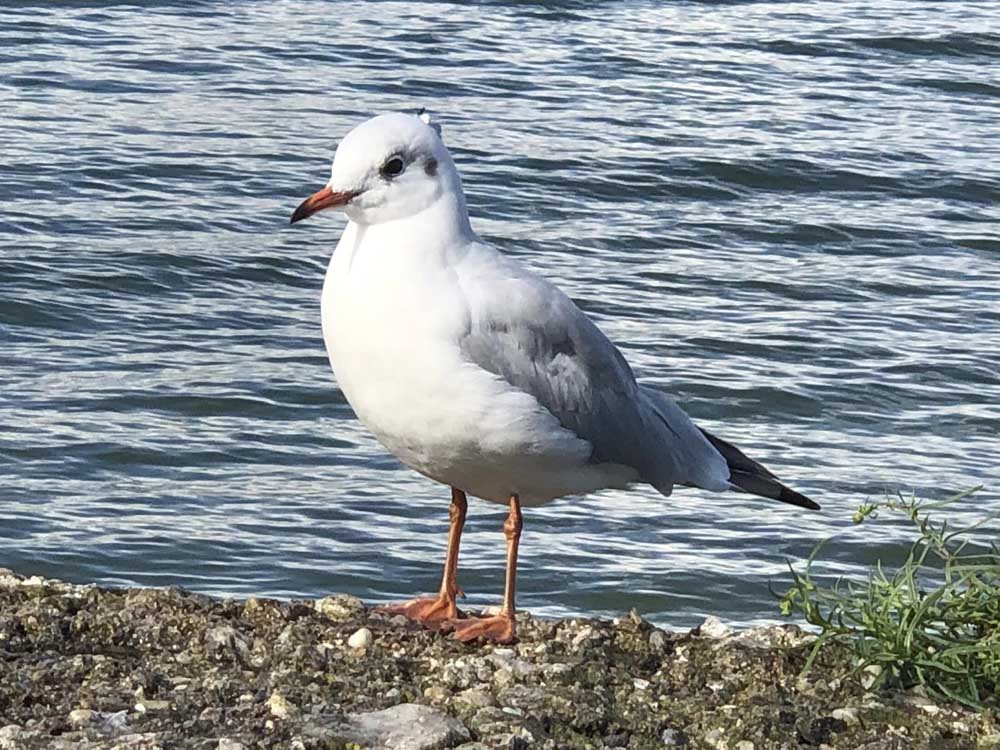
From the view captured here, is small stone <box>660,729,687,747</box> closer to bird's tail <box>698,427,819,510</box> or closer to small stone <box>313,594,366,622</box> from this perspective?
small stone <box>313,594,366,622</box>

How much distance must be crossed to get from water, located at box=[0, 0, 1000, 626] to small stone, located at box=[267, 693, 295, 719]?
108 inches

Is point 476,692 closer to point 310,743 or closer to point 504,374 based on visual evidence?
point 310,743

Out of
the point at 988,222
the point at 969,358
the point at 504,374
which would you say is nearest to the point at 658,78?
the point at 988,222

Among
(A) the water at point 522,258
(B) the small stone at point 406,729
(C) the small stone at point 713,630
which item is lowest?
(A) the water at point 522,258

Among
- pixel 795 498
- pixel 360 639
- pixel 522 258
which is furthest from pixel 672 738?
pixel 522 258

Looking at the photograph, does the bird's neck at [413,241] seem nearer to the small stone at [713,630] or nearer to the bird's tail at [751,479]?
the small stone at [713,630]

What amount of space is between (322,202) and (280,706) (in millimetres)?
1223

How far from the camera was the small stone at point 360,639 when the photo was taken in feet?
16.1

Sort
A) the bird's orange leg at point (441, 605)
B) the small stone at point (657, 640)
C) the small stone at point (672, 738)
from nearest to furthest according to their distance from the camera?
the small stone at point (672, 738)
the small stone at point (657, 640)
the bird's orange leg at point (441, 605)

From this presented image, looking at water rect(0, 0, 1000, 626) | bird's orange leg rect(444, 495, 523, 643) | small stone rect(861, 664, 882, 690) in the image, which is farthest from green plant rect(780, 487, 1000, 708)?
water rect(0, 0, 1000, 626)

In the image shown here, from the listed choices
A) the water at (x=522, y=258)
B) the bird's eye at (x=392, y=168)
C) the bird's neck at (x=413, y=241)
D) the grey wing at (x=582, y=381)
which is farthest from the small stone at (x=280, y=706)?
the water at (x=522, y=258)

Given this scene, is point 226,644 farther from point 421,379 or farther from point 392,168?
point 392,168

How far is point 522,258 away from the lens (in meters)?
11.0

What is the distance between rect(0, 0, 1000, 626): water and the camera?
7.72 metres
